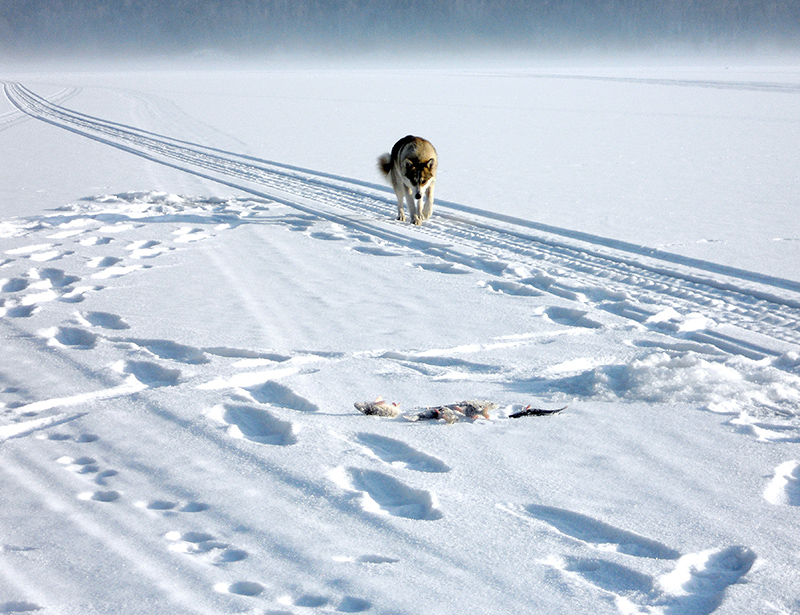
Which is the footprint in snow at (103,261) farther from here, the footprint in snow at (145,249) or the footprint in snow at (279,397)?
the footprint in snow at (279,397)

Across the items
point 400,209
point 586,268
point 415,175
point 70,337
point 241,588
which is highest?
point 415,175

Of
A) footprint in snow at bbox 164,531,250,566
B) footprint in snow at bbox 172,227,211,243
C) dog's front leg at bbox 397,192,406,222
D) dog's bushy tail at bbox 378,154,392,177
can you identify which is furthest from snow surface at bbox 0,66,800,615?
dog's bushy tail at bbox 378,154,392,177

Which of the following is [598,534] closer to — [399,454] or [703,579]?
[703,579]

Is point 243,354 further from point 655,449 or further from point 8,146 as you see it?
point 8,146

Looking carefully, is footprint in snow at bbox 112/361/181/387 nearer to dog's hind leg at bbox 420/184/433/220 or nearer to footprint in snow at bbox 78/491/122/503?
footprint in snow at bbox 78/491/122/503

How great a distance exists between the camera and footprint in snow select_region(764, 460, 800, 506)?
3148mm

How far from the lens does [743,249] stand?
7492 mm

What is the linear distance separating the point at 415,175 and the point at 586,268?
2.59 m

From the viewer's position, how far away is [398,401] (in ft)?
13.7

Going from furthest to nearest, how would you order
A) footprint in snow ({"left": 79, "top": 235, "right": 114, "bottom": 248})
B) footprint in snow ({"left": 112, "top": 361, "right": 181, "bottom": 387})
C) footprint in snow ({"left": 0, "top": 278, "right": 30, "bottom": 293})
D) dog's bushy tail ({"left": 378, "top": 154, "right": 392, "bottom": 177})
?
1. dog's bushy tail ({"left": 378, "top": 154, "right": 392, "bottom": 177})
2. footprint in snow ({"left": 79, "top": 235, "right": 114, "bottom": 248})
3. footprint in snow ({"left": 0, "top": 278, "right": 30, "bottom": 293})
4. footprint in snow ({"left": 112, "top": 361, "right": 181, "bottom": 387})

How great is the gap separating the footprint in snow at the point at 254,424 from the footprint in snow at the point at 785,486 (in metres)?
2.16

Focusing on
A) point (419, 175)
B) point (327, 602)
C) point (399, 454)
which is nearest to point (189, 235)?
point (419, 175)

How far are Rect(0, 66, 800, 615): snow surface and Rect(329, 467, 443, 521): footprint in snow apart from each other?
0.04 feet

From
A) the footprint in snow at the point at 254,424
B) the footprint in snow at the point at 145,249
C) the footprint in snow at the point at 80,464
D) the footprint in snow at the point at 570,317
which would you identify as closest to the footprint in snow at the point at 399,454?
the footprint in snow at the point at 254,424
